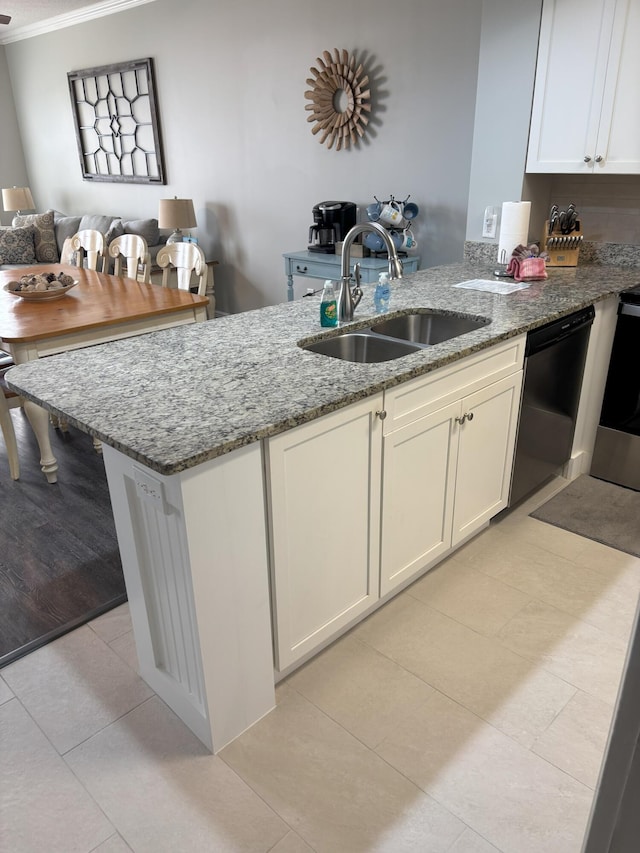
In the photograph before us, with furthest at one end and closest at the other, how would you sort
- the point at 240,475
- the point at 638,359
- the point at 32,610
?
the point at 638,359 → the point at 32,610 → the point at 240,475

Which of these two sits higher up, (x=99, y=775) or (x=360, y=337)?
(x=360, y=337)

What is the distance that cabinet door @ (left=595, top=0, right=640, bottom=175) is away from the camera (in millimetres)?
2613

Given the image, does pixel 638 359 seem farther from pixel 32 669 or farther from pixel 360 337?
pixel 32 669

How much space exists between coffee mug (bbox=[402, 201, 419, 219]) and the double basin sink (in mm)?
1554

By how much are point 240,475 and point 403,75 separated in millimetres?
3265

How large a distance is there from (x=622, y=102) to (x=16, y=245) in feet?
18.9

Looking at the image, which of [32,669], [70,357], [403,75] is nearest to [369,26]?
[403,75]

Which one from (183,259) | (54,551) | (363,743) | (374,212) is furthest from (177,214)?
(363,743)

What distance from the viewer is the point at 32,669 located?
2.02 meters

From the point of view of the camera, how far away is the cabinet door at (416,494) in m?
1.98

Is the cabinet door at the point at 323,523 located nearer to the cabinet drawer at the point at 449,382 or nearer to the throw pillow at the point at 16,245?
the cabinet drawer at the point at 449,382

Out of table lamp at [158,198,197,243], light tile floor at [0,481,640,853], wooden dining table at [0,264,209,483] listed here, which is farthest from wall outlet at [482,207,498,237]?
table lamp at [158,198,197,243]

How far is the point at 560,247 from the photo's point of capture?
10.6 ft

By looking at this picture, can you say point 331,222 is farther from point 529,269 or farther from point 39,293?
point 39,293
